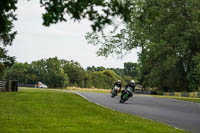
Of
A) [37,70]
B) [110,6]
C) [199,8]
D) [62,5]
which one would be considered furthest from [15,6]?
[37,70]

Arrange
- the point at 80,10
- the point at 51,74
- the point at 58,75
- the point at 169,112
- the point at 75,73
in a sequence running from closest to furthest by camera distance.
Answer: the point at 80,10, the point at 169,112, the point at 58,75, the point at 51,74, the point at 75,73

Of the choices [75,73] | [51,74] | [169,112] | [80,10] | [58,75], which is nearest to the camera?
[80,10]

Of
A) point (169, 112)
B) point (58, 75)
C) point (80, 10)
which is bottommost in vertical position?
point (169, 112)

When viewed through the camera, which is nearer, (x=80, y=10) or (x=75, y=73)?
(x=80, y=10)

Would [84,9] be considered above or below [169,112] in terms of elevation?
above

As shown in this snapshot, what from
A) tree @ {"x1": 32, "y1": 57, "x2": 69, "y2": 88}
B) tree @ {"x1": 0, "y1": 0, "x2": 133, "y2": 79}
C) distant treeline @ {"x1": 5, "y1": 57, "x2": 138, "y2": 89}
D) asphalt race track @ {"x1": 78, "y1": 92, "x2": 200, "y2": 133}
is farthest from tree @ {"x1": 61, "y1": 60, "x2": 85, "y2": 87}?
tree @ {"x1": 0, "y1": 0, "x2": 133, "y2": 79}

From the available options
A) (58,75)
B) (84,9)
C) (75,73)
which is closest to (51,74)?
(58,75)

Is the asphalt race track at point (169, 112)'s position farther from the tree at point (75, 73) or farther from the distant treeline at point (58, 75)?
the tree at point (75, 73)

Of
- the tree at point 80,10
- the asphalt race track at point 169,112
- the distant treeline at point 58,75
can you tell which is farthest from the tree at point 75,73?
the tree at point 80,10

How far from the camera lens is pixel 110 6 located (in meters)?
5.05

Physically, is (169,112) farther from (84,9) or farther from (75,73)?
(75,73)

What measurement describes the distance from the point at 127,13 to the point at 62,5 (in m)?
0.88

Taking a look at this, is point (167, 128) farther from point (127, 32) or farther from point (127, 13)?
point (127, 32)

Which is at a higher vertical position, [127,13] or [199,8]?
[199,8]
